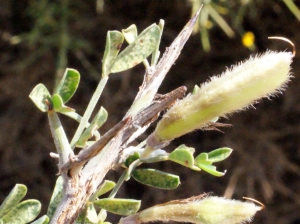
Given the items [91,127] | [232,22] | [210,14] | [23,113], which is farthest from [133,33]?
[23,113]

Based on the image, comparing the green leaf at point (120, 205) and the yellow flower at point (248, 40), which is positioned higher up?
the yellow flower at point (248, 40)

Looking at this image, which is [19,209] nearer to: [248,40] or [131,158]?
[131,158]

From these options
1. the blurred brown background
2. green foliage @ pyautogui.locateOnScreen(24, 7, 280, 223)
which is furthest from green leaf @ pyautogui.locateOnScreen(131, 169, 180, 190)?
the blurred brown background

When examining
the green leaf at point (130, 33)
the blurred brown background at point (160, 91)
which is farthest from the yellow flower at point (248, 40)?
the green leaf at point (130, 33)

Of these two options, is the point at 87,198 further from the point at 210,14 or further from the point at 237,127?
the point at 237,127

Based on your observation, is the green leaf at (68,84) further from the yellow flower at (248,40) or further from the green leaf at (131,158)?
the yellow flower at (248,40)
